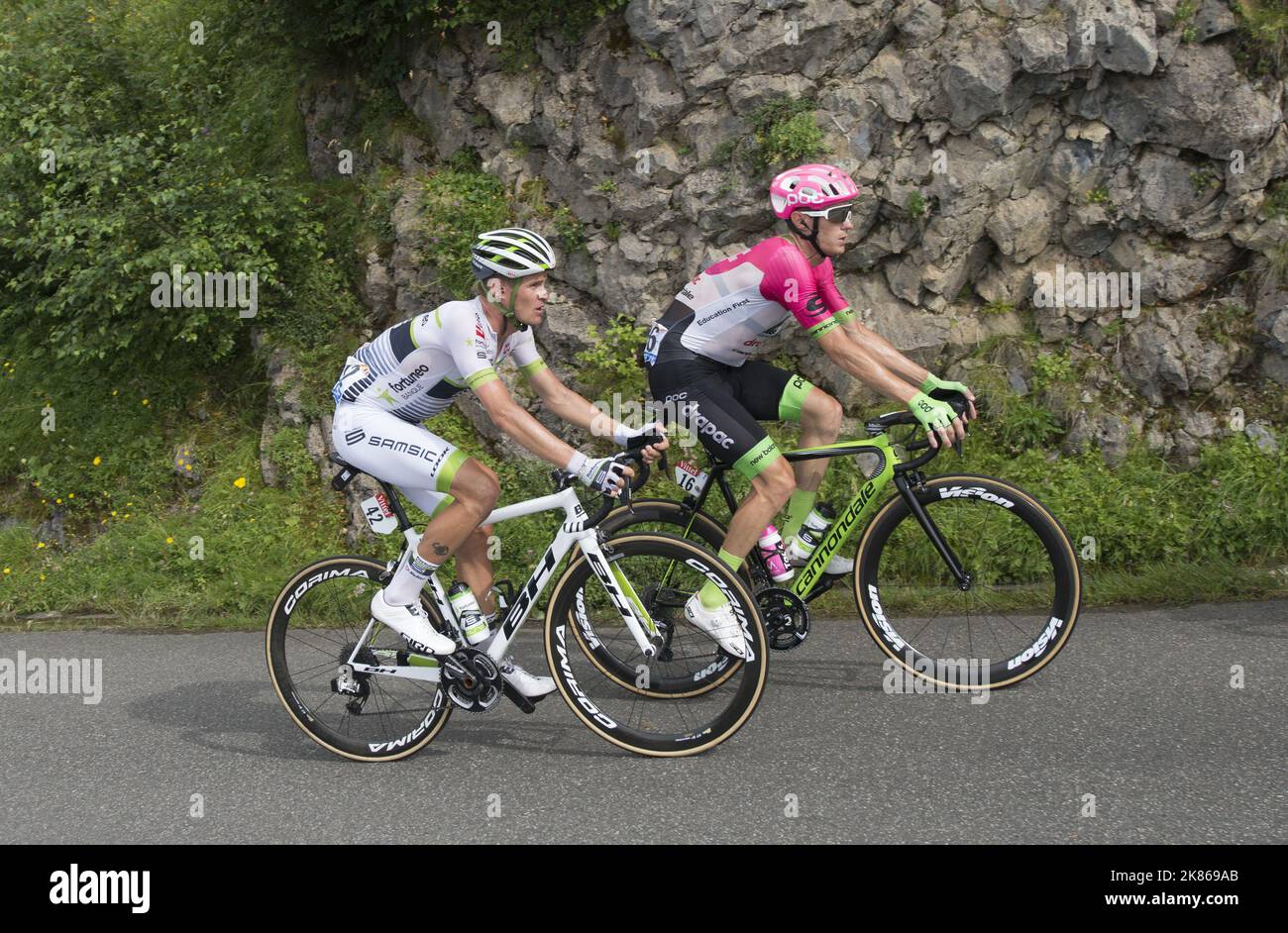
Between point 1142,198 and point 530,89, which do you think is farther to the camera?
point 530,89

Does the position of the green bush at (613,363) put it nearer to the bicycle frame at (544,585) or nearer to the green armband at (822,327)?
the green armband at (822,327)

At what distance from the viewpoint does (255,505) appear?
8281 mm

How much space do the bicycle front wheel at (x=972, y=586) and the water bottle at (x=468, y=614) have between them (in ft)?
5.84

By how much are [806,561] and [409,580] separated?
6.45ft

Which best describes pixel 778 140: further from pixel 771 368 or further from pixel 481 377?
pixel 481 377

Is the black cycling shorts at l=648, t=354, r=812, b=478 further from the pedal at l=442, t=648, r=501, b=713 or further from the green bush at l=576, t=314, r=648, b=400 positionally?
the green bush at l=576, t=314, r=648, b=400

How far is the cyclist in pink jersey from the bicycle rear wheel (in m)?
1.38

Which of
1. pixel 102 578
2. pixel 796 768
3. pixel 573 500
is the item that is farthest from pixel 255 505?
pixel 796 768

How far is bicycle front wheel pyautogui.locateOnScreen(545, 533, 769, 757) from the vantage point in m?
4.53

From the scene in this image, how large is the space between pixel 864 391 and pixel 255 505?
15.2 feet

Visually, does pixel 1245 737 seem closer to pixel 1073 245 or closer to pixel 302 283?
pixel 1073 245

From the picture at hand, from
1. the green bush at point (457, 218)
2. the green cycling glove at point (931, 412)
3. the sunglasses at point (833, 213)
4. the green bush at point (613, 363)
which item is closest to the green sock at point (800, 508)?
the green cycling glove at point (931, 412)

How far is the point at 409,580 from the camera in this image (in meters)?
4.74

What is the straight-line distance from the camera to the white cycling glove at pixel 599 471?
4.26 metres
